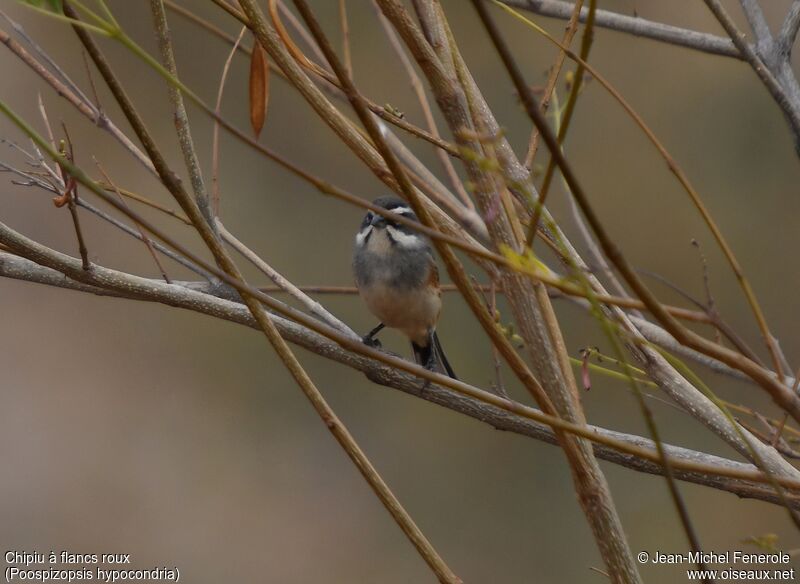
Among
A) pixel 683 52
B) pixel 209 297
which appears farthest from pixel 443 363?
pixel 683 52

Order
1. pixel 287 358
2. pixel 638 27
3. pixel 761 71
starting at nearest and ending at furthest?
pixel 287 358 < pixel 761 71 < pixel 638 27

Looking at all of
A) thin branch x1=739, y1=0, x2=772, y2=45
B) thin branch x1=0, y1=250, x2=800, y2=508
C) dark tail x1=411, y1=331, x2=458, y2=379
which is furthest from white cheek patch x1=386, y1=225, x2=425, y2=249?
thin branch x1=739, y1=0, x2=772, y2=45

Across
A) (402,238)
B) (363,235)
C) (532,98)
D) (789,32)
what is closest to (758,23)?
(789,32)

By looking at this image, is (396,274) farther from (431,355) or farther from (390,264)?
(431,355)

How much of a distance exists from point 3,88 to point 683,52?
18.6 feet

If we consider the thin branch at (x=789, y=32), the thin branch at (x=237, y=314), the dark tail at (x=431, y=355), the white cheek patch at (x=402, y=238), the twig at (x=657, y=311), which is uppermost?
the white cheek patch at (x=402, y=238)

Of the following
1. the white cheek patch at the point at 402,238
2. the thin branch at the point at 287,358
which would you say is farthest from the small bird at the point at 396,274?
the thin branch at the point at 287,358

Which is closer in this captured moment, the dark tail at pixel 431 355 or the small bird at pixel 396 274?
the small bird at pixel 396 274

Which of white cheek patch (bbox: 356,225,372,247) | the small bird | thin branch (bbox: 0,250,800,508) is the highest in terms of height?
white cheek patch (bbox: 356,225,372,247)

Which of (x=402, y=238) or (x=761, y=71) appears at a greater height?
(x=402, y=238)

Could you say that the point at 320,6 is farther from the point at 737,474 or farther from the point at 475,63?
the point at 737,474

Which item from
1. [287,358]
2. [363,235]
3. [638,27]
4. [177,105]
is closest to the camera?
[287,358]

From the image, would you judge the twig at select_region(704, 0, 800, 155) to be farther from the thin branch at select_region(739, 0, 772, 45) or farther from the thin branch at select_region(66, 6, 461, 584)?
the thin branch at select_region(66, 6, 461, 584)

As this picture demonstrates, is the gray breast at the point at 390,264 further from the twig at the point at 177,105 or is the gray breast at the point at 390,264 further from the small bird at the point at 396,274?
the twig at the point at 177,105
